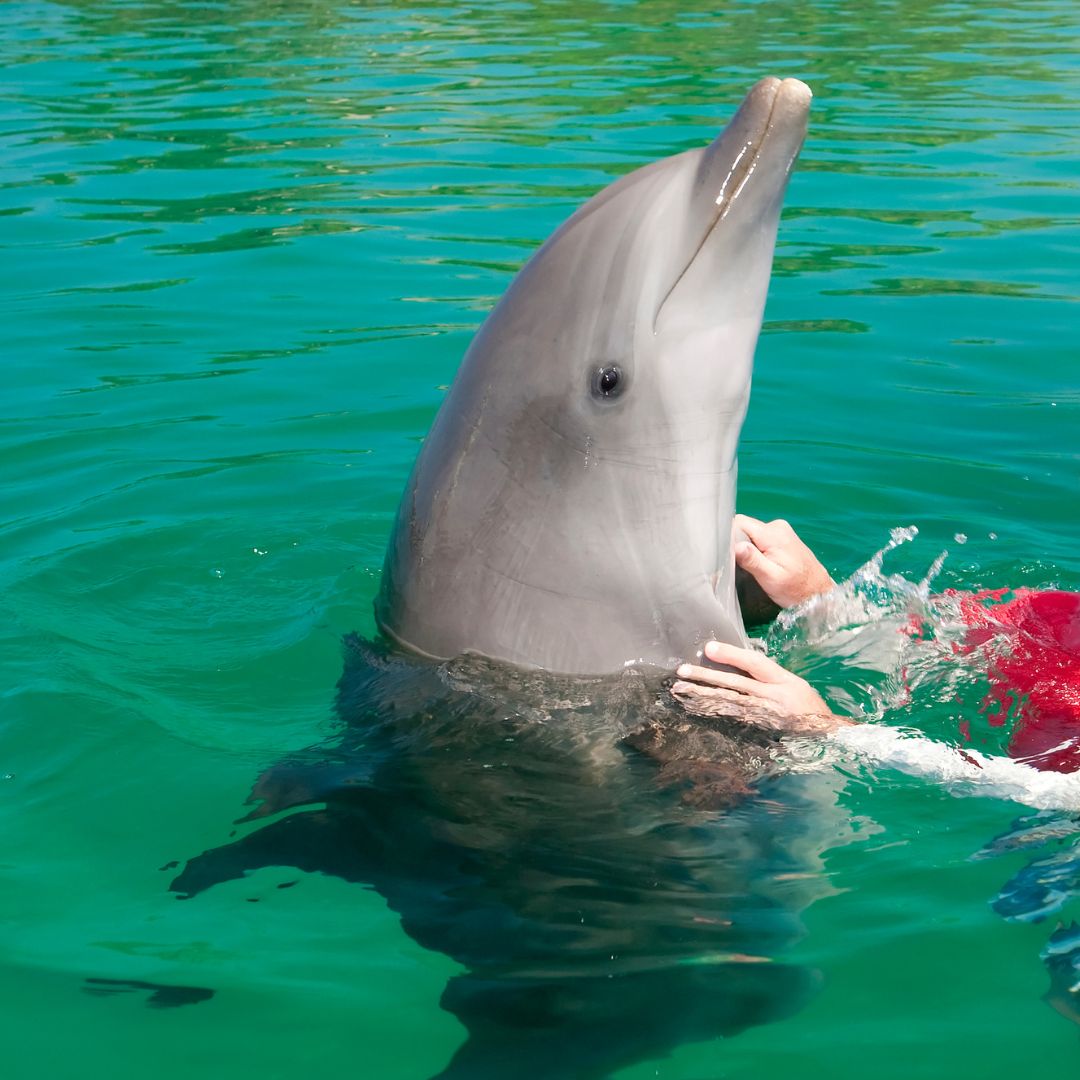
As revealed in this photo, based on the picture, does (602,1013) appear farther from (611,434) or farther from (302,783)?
(611,434)

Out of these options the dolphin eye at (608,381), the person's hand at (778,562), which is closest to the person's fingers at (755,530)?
the person's hand at (778,562)

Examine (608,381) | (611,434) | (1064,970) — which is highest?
(608,381)

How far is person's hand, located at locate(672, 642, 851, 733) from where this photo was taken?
14.2 ft

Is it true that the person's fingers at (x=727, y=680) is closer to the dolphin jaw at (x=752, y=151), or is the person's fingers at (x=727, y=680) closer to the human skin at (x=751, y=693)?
the human skin at (x=751, y=693)

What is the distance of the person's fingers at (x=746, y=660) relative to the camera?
4.36 meters

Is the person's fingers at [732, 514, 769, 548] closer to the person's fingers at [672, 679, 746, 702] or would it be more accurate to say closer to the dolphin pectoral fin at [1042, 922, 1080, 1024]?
the person's fingers at [672, 679, 746, 702]

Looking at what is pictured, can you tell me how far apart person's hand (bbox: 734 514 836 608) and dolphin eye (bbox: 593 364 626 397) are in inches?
47.3

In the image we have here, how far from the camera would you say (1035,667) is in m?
5.11

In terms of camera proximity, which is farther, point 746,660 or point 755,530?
point 755,530

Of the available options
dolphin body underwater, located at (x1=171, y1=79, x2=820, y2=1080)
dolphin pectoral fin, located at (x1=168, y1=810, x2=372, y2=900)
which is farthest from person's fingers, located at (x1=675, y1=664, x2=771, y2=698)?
dolphin pectoral fin, located at (x1=168, y1=810, x2=372, y2=900)

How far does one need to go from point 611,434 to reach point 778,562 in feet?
4.18

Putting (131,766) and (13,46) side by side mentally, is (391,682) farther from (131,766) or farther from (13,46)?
(13,46)

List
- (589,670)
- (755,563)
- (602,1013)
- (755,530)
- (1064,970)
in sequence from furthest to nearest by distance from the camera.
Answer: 1. (755,530)
2. (755,563)
3. (589,670)
4. (1064,970)
5. (602,1013)

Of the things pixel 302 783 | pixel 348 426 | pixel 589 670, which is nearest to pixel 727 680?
pixel 589 670
